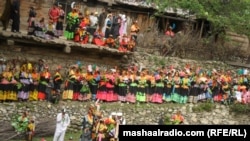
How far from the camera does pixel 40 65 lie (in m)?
17.8

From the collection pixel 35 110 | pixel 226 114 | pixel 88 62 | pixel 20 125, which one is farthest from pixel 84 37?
pixel 226 114

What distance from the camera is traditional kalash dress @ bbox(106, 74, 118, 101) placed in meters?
18.2

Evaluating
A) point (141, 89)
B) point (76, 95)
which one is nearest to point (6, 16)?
point (76, 95)

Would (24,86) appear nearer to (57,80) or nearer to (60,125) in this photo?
(57,80)

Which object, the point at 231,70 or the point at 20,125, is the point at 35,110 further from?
the point at 231,70

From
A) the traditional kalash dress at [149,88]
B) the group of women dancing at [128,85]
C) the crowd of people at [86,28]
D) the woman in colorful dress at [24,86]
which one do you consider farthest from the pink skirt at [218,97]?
the woman in colorful dress at [24,86]

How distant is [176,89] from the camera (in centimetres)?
1955

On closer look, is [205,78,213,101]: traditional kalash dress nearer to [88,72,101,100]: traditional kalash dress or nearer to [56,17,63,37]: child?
[88,72,101,100]: traditional kalash dress

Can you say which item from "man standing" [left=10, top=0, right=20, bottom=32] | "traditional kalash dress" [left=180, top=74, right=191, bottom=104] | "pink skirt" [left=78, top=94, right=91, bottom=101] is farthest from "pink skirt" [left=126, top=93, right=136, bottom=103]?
"man standing" [left=10, top=0, right=20, bottom=32]

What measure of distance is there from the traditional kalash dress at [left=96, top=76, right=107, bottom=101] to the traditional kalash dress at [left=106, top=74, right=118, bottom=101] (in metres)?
0.13

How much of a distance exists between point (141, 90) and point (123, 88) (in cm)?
89

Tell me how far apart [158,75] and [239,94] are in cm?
407

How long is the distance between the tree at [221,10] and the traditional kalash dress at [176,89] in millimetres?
3927

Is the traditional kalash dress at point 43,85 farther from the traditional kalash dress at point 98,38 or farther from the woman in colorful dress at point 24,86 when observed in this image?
the traditional kalash dress at point 98,38
